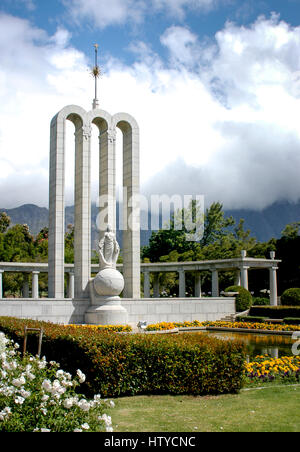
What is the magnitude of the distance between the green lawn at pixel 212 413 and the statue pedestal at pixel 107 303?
11.9 meters

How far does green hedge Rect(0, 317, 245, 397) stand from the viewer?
8.31m

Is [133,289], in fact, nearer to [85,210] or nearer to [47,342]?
[85,210]

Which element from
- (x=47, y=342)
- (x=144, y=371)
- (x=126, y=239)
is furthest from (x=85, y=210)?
(x=144, y=371)

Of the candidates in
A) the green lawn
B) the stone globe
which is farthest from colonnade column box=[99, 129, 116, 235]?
the green lawn

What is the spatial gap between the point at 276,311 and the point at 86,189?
1365 cm

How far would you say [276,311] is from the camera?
28.2 m

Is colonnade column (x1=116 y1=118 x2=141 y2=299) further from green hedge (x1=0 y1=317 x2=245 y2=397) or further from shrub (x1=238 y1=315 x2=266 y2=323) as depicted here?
green hedge (x1=0 y1=317 x2=245 y2=397)

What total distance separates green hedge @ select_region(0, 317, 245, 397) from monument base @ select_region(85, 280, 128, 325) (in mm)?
11152

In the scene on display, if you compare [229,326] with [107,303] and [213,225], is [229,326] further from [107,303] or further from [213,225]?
[213,225]

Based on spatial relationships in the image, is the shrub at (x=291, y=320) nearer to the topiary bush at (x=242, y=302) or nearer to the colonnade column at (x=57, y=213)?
the topiary bush at (x=242, y=302)

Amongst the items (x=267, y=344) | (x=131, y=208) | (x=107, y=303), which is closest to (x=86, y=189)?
(x=131, y=208)

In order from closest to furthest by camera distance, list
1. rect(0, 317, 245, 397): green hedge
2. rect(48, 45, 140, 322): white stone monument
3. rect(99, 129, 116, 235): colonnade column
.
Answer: rect(0, 317, 245, 397): green hedge < rect(48, 45, 140, 322): white stone monument < rect(99, 129, 116, 235): colonnade column

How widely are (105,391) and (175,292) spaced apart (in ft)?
162

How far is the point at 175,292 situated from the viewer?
57.2 metres
